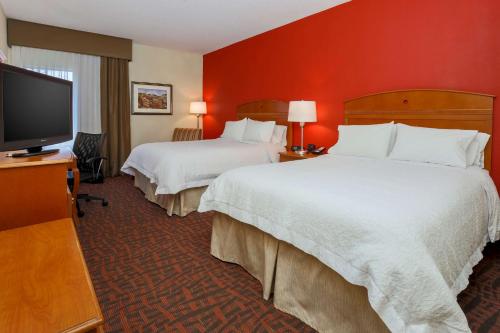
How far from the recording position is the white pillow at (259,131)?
15.1 feet

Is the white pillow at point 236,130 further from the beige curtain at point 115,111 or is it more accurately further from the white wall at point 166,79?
the beige curtain at point 115,111

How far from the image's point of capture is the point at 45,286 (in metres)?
0.93

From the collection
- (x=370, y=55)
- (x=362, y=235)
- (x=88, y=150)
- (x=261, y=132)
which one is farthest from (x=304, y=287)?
(x=88, y=150)

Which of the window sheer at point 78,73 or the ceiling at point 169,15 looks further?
the window sheer at point 78,73

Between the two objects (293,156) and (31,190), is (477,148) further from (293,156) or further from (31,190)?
(31,190)

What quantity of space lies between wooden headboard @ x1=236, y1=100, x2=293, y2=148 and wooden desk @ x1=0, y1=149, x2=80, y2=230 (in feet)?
11.2

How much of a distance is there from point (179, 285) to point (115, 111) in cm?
442

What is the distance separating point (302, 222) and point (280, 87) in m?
3.46

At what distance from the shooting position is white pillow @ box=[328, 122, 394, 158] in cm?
302

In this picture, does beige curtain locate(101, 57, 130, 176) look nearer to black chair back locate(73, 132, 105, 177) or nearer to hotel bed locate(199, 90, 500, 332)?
black chair back locate(73, 132, 105, 177)

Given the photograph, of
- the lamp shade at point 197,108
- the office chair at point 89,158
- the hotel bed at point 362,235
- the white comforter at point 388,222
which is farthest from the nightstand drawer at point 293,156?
the lamp shade at point 197,108

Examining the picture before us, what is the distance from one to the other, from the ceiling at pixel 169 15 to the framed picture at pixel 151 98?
95cm

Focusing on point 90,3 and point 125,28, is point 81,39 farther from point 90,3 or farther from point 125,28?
point 90,3

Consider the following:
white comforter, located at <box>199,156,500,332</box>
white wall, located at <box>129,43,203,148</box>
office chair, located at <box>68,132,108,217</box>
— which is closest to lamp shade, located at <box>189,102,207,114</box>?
white wall, located at <box>129,43,203,148</box>
